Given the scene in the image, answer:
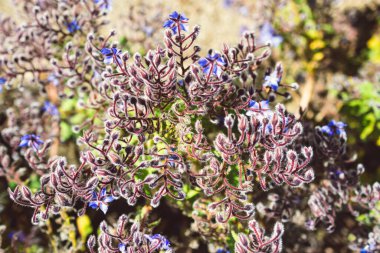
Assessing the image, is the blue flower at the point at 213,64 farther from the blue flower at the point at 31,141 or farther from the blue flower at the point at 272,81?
the blue flower at the point at 31,141

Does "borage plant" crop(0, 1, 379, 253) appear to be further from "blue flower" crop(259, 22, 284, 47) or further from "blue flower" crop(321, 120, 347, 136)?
"blue flower" crop(259, 22, 284, 47)

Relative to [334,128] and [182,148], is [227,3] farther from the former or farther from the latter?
[182,148]

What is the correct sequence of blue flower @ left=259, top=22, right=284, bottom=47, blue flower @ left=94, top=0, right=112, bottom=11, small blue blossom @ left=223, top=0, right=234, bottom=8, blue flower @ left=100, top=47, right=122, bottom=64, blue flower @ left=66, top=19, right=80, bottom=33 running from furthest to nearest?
small blue blossom @ left=223, top=0, right=234, bottom=8 < blue flower @ left=259, top=22, right=284, bottom=47 < blue flower @ left=66, top=19, right=80, bottom=33 < blue flower @ left=94, top=0, right=112, bottom=11 < blue flower @ left=100, top=47, right=122, bottom=64

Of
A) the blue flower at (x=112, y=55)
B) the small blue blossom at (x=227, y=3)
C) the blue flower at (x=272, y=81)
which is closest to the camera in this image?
the blue flower at (x=112, y=55)

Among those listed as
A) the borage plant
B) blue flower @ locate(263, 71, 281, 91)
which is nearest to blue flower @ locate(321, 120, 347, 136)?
the borage plant

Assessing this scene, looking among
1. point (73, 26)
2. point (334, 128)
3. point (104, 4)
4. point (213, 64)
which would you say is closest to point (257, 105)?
point (213, 64)

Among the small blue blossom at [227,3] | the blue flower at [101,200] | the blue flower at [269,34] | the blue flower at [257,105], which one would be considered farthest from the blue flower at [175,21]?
the small blue blossom at [227,3]

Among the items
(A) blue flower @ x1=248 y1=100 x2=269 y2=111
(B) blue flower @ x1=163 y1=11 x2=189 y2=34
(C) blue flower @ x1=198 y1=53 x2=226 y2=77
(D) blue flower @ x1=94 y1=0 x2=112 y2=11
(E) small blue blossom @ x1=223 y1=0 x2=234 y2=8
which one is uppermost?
(E) small blue blossom @ x1=223 y1=0 x2=234 y2=8

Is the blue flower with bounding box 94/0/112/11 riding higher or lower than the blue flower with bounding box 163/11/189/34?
higher

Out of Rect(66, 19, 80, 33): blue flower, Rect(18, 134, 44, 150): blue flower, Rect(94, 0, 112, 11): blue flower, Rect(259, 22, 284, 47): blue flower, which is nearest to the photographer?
Rect(18, 134, 44, 150): blue flower
